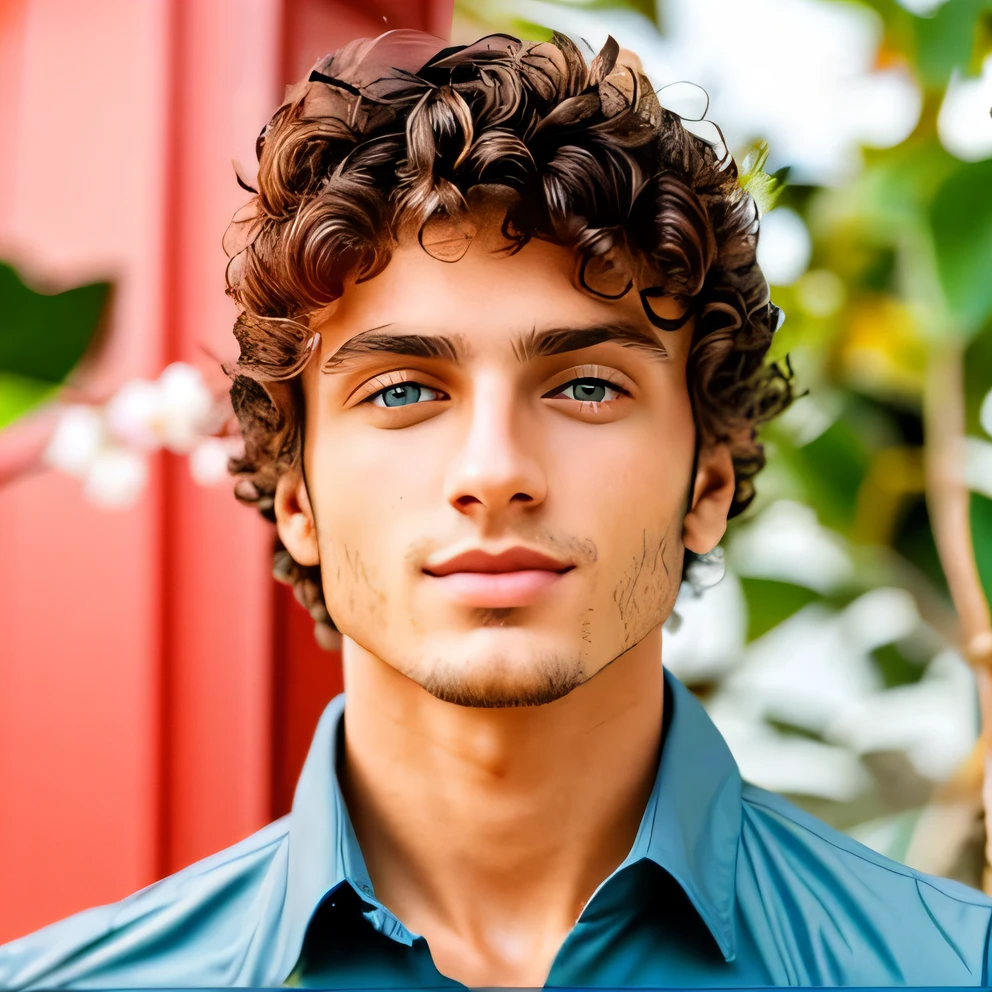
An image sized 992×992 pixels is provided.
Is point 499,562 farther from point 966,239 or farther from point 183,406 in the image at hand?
point 966,239

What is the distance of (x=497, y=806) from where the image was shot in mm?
750

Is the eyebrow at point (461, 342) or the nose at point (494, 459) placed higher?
the eyebrow at point (461, 342)

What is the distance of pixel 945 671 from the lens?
2.99 ft

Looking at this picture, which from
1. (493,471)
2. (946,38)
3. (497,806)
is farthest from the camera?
(946,38)

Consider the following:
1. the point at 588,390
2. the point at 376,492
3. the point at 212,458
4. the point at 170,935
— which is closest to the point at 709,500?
the point at 588,390

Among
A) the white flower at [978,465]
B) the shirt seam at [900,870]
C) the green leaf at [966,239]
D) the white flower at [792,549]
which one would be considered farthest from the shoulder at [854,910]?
the green leaf at [966,239]

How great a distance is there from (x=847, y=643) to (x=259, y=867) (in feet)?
1.67

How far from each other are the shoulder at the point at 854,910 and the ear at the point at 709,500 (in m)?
0.22

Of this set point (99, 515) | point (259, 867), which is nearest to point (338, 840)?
point (259, 867)

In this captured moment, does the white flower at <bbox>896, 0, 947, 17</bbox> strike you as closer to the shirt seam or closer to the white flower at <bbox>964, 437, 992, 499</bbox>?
the white flower at <bbox>964, 437, 992, 499</bbox>

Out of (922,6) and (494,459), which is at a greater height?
(922,6)

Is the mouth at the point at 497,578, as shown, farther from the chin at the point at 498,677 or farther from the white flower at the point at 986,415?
the white flower at the point at 986,415

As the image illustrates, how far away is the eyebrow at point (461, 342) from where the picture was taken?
0.67 metres

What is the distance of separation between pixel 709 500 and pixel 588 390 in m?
0.14
